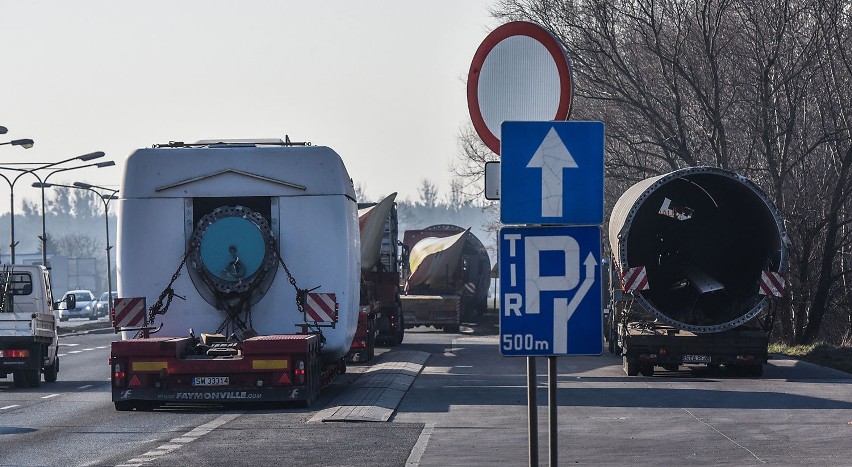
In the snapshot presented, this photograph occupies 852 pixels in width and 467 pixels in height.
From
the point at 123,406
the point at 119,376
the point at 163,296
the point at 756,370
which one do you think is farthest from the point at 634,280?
the point at 119,376

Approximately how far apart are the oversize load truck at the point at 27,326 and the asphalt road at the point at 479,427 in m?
0.87

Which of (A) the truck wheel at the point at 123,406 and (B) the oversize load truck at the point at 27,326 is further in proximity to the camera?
(B) the oversize load truck at the point at 27,326

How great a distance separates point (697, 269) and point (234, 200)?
409 inches

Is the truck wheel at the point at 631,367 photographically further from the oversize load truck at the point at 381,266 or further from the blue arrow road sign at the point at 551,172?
the blue arrow road sign at the point at 551,172

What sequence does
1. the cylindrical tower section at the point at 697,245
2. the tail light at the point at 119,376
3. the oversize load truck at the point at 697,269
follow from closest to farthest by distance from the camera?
the tail light at the point at 119,376 < the oversize load truck at the point at 697,269 < the cylindrical tower section at the point at 697,245

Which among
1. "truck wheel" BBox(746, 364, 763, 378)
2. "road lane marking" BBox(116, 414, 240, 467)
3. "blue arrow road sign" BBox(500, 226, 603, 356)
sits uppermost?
"blue arrow road sign" BBox(500, 226, 603, 356)

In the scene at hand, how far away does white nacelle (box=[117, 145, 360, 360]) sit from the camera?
18672 mm

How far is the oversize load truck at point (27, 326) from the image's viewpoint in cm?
2556

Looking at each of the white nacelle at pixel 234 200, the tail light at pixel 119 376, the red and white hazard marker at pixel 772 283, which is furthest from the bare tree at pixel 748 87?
the tail light at pixel 119 376

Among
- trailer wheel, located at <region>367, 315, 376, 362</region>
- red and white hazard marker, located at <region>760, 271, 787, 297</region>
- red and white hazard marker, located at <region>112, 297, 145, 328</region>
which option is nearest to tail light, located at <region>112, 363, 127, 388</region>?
red and white hazard marker, located at <region>112, 297, 145, 328</region>

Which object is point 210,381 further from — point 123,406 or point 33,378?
point 33,378

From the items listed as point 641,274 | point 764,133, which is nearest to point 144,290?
point 641,274

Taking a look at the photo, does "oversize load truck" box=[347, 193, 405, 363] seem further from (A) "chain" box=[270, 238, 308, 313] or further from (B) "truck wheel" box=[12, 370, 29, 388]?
(A) "chain" box=[270, 238, 308, 313]

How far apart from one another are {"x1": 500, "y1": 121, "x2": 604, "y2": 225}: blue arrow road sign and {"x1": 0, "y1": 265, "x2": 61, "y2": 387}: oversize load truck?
20311mm
